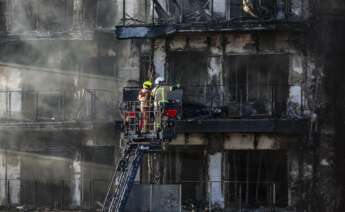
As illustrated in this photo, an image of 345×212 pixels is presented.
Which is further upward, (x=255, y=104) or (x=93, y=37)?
(x=93, y=37)

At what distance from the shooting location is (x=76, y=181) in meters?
32.7

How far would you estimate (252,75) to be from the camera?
31.6 metres

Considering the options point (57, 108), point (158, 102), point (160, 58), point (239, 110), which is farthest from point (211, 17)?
point (57, 108)

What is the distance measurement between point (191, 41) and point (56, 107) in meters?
5.94

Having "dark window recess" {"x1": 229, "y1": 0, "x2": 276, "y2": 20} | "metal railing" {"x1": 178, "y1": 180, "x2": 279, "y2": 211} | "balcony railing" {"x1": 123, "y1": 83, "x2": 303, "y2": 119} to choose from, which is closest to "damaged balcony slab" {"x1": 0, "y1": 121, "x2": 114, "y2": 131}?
"balcony railing" {"x1": 123, "y1": 83, "x2": 303, "y2": 119}

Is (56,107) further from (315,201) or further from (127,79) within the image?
(315,201)

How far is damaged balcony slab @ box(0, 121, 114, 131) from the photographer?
31.8m

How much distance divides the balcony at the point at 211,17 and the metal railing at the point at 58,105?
3151 millimetres

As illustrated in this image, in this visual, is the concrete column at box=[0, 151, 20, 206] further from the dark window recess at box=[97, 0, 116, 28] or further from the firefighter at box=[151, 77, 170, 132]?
the firefighter at box=[151, 77, 170, 132]

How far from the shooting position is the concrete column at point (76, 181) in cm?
3262

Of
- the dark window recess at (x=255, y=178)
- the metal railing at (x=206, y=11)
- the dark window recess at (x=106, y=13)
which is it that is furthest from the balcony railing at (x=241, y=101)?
the dark window recess at (x=106, y=13)

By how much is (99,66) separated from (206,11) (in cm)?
474

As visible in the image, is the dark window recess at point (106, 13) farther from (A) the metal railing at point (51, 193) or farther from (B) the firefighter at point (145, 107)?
(B) the firefighter at point (145, 107)

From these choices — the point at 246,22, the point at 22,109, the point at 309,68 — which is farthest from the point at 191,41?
the point at 22,109
